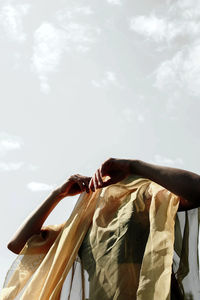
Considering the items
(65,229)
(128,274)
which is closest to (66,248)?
(65,229)

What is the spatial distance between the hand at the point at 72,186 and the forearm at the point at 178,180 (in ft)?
1.81

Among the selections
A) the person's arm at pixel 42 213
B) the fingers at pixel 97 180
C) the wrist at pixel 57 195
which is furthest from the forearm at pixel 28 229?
the fingers at pixel 97 180

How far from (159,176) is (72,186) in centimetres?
79

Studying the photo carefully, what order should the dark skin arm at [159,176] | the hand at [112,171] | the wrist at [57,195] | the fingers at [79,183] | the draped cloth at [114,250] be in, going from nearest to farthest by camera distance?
1. the draped cloth at [114,250]
2. the dark skin arm at [159,176]
3. the hand at [112,171]
4. the fingers at [79,183]
5. the wrist at [57,195]

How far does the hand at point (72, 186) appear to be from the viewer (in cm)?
241

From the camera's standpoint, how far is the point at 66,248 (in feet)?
6.72

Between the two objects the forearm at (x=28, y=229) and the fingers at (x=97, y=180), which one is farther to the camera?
the forearm at (x=28, y=229)

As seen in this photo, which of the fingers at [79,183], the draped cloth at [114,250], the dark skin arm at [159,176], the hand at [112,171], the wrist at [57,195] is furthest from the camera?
the wrist at [57,195]

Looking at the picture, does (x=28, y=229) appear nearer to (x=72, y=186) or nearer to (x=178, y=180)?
(x=72, y=186)

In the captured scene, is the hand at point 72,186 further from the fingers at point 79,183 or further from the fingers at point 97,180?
the fingers at point 97,180

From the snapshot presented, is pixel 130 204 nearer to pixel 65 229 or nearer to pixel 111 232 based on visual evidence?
pixel 111 232

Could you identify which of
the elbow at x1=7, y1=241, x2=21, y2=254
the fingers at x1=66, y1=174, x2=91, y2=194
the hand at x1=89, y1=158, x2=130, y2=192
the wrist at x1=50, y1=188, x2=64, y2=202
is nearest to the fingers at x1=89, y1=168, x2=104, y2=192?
the hand at x1=89, y1=158, x2=130, y2=192

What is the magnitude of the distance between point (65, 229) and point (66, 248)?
151 millimetres

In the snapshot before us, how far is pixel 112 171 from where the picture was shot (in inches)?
88.2
